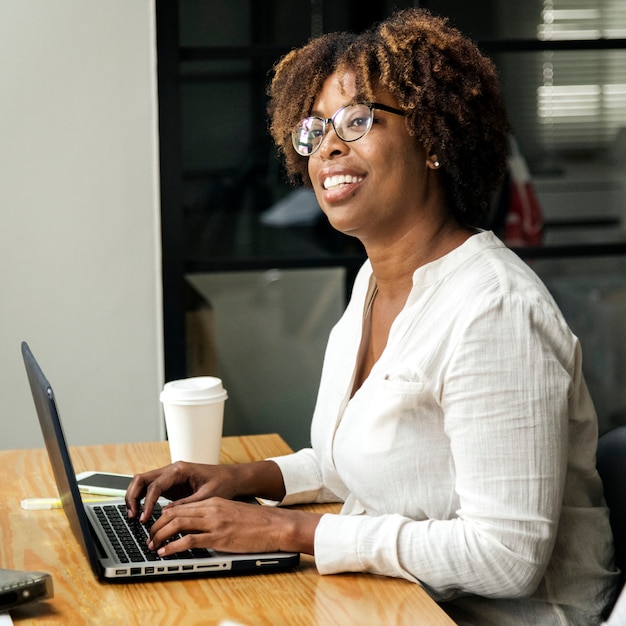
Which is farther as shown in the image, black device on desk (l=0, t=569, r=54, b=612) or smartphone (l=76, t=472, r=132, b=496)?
smartphone (l=76, t=472, r=132, b=496)

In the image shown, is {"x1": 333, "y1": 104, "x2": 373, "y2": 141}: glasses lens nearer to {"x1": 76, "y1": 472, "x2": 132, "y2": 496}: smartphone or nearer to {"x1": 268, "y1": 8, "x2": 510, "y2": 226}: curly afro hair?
{"x1": 268, "y1": 8, "x2": 510, "y2": 226}: curly afro hair

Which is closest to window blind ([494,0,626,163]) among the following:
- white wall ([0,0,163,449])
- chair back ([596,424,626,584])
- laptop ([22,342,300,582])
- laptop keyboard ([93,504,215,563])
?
white wall ([0,0,163,449])

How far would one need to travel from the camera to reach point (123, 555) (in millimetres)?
1325

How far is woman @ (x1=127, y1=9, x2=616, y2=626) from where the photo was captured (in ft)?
4.22

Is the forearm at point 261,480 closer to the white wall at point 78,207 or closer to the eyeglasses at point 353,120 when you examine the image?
the eyeglasses at point 353,120

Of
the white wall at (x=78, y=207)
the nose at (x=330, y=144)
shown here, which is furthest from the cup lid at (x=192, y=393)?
the white wall at (x=78, y=207)

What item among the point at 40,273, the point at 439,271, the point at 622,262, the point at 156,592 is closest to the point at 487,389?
the point at 439,271

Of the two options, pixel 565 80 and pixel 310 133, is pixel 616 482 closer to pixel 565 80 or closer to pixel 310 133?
pixel 310 133

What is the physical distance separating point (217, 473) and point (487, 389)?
50cm

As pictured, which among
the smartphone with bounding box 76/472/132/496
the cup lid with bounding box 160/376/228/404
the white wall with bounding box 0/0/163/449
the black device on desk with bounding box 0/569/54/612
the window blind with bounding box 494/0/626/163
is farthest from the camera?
the window blind with bounding box 494/0/626/163

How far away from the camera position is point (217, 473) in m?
1.59

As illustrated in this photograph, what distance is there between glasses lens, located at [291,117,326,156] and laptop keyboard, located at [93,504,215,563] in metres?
0.61

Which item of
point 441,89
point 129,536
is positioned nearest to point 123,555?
point 129,536

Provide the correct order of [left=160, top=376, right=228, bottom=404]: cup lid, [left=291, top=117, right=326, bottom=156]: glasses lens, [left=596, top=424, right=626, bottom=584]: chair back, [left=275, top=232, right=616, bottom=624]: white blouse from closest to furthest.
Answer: [left=275, top=232, right=616, bottom=624]: white blouse → [left=596, top=424, right=626, bottom=584]: chair back → [left=291, top=117, right=326, bottom=156]: glasses lens → [left=160, top=376, right=228, bottom=404]: cup lid
